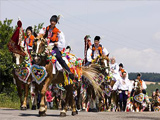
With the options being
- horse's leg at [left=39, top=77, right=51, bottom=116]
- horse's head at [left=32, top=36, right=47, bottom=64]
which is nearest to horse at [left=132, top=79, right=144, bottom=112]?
horse's leg at [left=39, top=77, right=51, bottom=116]

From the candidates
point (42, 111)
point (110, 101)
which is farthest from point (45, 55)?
point (110, 101)

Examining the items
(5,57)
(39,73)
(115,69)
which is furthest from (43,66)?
(5,57)

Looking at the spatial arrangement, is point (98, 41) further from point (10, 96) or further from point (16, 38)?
point (10, 96)

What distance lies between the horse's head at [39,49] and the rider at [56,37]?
65cm

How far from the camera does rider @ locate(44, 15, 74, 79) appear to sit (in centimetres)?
1392

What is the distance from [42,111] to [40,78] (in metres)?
0.97

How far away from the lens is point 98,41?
2055 centimetres

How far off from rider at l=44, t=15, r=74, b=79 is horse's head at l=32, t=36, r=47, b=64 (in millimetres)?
654

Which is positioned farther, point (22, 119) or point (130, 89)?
point (130, 89)

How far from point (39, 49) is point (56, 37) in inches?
40.2

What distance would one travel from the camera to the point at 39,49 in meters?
13.2

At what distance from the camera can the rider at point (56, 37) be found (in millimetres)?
13922

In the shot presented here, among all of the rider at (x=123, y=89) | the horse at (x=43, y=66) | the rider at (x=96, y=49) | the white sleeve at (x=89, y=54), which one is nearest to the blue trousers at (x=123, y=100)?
the rider at (x=123, y=89)

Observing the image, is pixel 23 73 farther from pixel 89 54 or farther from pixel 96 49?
pixel 96 49
